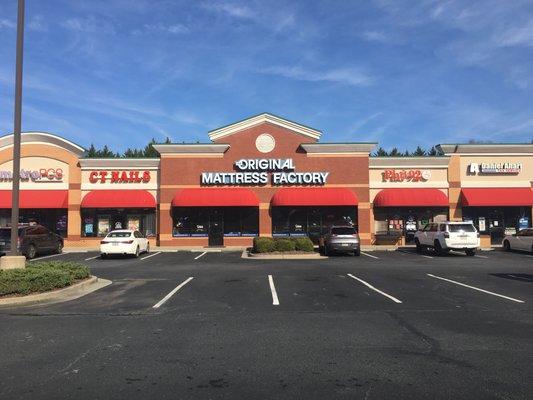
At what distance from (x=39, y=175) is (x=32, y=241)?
10052 millimetres

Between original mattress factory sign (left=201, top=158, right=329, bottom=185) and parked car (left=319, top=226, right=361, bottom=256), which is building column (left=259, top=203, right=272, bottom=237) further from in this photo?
parked car (left=319, top=226, right=361, bottom=256)

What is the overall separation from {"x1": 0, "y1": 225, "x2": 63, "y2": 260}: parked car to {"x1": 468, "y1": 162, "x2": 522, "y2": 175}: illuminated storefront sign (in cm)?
2596

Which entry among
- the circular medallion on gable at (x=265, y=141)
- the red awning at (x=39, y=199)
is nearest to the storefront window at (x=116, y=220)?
the red awning at (x=39, y=199)

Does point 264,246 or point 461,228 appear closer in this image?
point 461,228

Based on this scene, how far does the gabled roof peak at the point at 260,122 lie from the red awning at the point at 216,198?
3671 mm

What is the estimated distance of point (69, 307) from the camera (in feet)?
34.7

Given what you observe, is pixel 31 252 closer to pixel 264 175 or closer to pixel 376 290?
pixel 264 175

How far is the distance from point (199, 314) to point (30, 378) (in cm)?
415

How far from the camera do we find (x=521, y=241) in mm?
27281

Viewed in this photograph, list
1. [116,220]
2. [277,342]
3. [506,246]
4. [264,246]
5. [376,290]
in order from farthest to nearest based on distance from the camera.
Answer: [116,220] < [506,246] < [264,246] < [376,290] < [277,342]

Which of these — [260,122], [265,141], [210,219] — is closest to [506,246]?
[265,141]

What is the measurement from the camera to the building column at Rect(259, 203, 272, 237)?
32031mm

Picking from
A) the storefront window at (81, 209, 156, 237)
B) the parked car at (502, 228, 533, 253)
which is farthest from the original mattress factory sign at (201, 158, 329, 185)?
the parked car at (502, 228, 533, 253)

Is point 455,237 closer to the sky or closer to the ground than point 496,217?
closer to the ground
